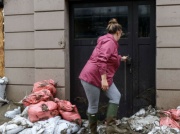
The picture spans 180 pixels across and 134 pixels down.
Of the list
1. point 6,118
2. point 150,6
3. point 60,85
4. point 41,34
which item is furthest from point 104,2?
point 6,118

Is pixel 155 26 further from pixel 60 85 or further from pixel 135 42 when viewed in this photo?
pixel 60 85

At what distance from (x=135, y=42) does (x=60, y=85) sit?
5.18ft

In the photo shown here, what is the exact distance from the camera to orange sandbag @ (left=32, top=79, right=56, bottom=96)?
6.10 metres

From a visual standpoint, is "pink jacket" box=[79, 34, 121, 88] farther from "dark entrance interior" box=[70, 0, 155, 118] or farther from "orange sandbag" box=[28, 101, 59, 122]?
"dark entrance interior" box=[70, 0, 155, 118]

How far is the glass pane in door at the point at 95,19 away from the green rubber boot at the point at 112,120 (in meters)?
1.72

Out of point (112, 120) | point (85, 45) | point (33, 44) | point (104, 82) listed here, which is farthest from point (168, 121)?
point (33, 44)

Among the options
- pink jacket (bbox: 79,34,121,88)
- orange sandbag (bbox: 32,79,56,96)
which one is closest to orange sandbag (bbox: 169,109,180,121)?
pink jacket (bbox: 79,34,121,88)

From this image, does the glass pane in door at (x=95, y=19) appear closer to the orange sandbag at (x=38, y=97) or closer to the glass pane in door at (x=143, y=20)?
the glass pane in door at (x=143, y=20)

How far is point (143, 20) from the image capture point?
6141mm

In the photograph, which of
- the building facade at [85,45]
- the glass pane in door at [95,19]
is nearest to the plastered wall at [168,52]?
the building facade at [85,45]

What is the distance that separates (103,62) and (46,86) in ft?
5.78

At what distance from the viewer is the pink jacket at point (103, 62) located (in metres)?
4.70

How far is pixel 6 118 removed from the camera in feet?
20.3

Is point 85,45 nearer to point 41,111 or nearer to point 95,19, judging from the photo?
point 95,19
